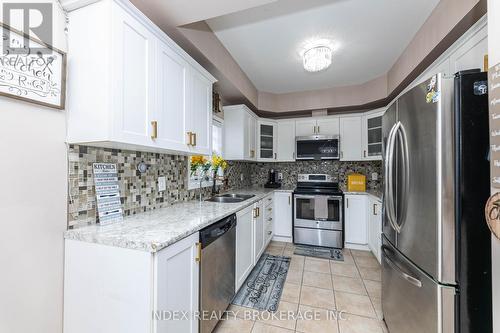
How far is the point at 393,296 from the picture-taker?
1473 millimetres

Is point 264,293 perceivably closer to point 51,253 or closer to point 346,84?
point 51,253

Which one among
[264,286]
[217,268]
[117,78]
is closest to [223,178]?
[264,286]

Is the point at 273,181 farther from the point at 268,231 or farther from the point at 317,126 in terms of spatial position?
the point at 317,126

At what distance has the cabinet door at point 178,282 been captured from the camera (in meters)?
1.03

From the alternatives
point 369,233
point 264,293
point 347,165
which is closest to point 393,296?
point 264,293

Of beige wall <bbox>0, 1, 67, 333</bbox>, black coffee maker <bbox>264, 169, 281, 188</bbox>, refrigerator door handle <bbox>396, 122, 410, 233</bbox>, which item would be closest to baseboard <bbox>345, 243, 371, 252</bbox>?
black coffee maker <bbox>264, 169, 281, 188</bbox>

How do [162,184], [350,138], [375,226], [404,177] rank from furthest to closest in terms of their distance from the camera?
[350,138] < [375,226] < [162,184] < [404,177]

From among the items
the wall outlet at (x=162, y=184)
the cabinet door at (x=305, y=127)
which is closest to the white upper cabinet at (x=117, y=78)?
the wall outlet at (x=162, y=184)

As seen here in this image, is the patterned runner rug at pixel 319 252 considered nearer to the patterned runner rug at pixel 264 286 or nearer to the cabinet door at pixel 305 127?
the patterned runner rug at pixel 264 286

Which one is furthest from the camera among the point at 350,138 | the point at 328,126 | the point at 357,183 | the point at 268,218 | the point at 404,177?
the point at 328,126

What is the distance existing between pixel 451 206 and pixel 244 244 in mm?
1649

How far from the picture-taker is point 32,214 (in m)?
1.06

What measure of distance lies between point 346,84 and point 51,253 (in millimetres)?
Result: 3791

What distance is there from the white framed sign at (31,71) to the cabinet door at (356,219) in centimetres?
346
